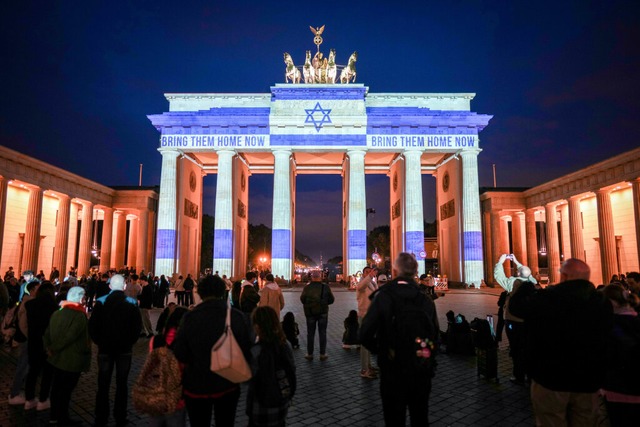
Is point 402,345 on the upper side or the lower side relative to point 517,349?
upper

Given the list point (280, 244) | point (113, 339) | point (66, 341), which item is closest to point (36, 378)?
point (66, 341)

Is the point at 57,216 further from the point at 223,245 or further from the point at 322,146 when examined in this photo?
the point at 322,146

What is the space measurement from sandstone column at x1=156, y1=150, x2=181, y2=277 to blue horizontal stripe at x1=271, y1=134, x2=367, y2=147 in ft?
32.1

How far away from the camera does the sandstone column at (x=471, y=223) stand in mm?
35312

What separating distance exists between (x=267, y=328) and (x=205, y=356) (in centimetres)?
62

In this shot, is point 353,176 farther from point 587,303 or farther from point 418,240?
point 587,303

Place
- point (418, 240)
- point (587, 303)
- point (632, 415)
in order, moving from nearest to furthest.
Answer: point (587, 303), point (632, 415), point (418, 240)

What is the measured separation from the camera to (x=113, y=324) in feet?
17.0

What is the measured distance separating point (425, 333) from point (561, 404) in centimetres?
134

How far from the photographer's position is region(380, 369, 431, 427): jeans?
11.6 ft

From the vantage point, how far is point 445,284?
34.0 m

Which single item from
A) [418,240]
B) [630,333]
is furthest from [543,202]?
[630,333]

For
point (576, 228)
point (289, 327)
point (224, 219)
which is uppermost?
point (224, 219)

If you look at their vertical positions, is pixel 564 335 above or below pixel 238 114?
below
